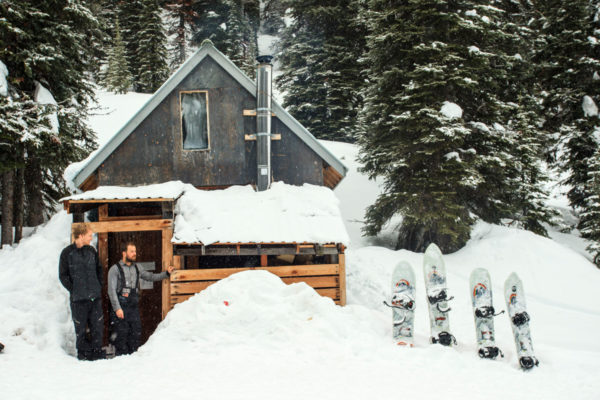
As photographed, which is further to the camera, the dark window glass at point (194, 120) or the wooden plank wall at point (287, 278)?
the dark window glass at point (194, 120)

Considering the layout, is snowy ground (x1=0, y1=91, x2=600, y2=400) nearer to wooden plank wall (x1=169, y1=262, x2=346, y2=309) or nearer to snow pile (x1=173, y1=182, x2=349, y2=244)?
wooden plank wall (x1=169, y1=262, x2=346, y2=309)

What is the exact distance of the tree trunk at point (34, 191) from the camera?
457 inches

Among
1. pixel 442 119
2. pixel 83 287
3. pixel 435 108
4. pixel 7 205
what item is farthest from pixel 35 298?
pixel 435 108

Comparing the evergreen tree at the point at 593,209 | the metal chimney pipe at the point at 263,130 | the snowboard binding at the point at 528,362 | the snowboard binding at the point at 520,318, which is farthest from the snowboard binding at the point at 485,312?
the evergreen tree at the point at 593,209

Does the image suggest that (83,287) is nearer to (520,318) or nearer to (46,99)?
(46,99)

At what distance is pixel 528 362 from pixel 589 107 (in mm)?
14606

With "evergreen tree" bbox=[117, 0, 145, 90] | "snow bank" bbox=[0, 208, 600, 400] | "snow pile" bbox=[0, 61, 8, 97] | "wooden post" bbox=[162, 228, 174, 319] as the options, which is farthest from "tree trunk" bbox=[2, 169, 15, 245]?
"evergreen tree" bbox=[117, 0, 145, 90]

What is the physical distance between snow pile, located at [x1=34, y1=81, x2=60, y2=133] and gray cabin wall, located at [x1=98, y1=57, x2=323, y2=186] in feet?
7.00

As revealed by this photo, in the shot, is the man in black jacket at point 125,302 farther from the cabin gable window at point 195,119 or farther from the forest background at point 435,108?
the forest background at point 435,108

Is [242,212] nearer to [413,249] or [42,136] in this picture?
[42,136]

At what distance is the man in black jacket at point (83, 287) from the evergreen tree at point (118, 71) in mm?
29482

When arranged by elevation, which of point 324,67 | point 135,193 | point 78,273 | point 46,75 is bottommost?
point 78,273

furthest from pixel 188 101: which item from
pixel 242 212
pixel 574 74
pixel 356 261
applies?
pixel 574 74

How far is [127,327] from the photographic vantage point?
6.64 metres
